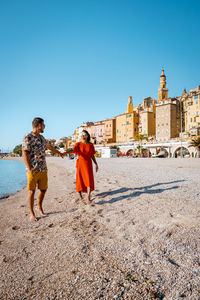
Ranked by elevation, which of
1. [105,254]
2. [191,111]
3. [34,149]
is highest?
[191,111]

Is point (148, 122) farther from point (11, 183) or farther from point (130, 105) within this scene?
point (11, 183)

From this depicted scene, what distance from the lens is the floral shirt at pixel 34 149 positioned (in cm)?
354

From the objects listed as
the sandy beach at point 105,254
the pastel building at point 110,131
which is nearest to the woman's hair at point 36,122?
the sandy beach at point 105,254

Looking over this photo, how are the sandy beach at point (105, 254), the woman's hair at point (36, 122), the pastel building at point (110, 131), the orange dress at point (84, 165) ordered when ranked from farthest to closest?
the pastel building at point (110, 131)
the orange dress at point (84, 165)
the woman's hair at point (36, 122)
the sandy beach at point (105, 254)

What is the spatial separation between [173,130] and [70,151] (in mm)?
60648

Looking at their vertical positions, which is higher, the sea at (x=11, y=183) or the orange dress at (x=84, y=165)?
the orange dress at (x=84, y=165)

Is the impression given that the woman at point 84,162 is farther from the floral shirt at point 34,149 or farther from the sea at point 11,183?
the sea at point 11,183

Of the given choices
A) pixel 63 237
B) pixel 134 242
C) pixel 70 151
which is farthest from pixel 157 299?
pixel 70 151

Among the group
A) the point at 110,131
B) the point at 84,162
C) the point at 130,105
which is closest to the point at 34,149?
the point at 84,162

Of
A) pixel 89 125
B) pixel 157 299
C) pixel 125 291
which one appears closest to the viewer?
pixel 157 299

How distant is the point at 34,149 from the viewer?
3.62 metres

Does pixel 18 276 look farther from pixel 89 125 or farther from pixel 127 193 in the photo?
pixel 89 125

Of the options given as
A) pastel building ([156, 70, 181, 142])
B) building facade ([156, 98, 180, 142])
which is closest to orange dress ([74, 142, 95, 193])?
pastel building ([156, 70, 181, 142])

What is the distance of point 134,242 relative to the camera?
2523 millimetres
